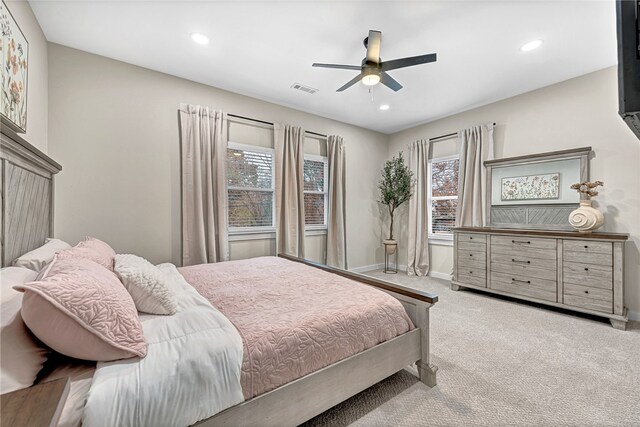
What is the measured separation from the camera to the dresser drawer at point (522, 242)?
2.98 meters

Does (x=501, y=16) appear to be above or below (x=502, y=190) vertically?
above

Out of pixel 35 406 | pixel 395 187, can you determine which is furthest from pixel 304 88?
pixel 35 406

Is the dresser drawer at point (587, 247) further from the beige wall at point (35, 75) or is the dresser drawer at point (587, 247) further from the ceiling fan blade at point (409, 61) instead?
the beige wall at point (35, 75)

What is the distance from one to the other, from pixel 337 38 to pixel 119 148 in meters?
2.53

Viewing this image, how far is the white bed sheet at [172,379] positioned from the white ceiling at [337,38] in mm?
2331

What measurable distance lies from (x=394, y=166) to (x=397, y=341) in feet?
12.8

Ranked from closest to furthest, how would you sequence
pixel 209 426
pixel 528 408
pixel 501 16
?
pixel 209 426 < pixel 528 408 < pixel 501 16

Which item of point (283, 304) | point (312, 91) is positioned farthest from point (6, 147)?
point (312, 91)

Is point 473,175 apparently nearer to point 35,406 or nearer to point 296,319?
point 296,319

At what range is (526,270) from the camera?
10.3 feet

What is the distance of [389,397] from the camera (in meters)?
1.62

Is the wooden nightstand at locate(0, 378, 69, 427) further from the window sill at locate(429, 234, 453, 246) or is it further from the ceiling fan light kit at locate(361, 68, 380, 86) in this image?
the window sill at locate(429, 234, 453, 246)

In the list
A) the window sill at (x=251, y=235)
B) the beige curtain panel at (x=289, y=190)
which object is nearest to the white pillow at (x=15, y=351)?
the window sill at (x=251, y=235)

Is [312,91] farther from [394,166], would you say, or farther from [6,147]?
[6,147]
